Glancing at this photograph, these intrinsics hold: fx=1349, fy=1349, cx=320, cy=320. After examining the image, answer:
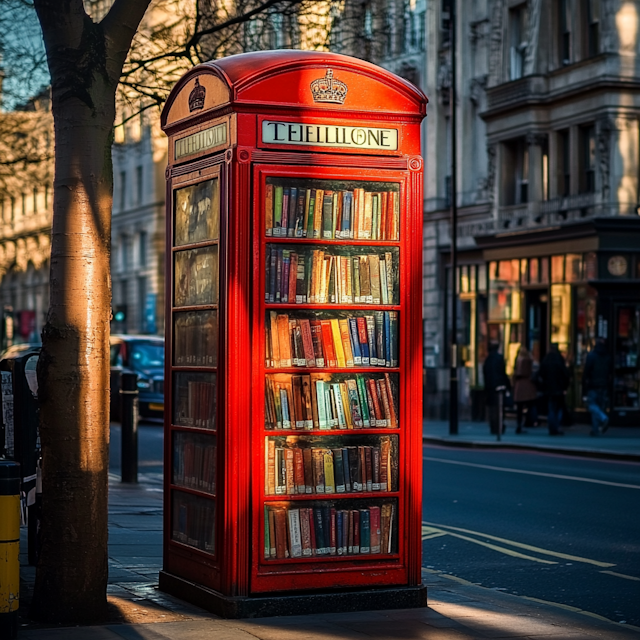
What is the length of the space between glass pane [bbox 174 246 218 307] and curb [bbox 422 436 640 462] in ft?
47.9

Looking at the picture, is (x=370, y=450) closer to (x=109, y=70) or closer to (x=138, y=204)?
(x=109, y=70)

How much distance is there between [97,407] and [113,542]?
3.80 m

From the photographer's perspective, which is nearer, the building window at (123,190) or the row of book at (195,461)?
the row of book at (195,461)

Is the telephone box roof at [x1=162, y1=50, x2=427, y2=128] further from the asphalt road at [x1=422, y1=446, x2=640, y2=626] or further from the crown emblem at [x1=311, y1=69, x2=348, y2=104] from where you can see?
the asphalt road at [x1=422, y1=446, x2=640, y2=626]

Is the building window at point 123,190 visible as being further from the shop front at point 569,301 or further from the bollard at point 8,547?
the bollard at point 8,547

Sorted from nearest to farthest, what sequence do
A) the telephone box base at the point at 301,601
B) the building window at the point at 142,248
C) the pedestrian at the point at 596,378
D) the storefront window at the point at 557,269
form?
the telephone box base at the point at 301,601 < the pedestrian at the point at 596,378 < the storefront window at the point at 557,269 < the building window at the point at 142,248

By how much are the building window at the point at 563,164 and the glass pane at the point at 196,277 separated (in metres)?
26.5

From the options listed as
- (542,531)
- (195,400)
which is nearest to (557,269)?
(542,531)

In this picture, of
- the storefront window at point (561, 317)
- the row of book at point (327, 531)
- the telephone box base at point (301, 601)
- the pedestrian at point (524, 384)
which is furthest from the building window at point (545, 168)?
the telephone box base at point (301, 601)

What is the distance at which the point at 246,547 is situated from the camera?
7.75 m

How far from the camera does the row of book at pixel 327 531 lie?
791 cm

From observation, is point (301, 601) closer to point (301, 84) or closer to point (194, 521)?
point (194, 521)

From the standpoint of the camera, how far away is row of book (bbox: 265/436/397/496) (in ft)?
26.1

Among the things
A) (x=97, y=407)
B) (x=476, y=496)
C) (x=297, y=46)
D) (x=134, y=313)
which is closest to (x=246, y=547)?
(x=97, y=407)
